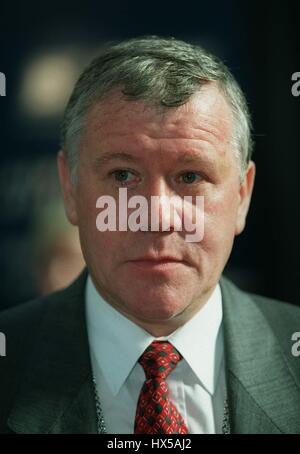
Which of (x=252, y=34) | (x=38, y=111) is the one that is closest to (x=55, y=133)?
(x=38, y=111)

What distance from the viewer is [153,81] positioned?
1.42 metres

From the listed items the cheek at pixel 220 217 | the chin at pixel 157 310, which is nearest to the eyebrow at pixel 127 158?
the cheek at pixel 220 217

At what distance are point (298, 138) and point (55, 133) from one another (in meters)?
0.95

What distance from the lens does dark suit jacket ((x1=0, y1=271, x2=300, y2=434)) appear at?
143 centimetres

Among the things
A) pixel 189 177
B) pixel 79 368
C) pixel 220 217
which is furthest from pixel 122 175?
pixel 79 368

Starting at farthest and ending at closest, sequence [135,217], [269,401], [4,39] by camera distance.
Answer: [4,39] < [269,401] < [135,217]

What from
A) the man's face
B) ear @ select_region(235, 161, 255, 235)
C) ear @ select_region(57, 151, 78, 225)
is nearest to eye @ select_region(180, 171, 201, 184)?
the man's face

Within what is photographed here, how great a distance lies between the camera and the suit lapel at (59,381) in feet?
4.65

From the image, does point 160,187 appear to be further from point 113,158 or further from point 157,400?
point 157,400

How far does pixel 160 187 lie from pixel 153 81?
256mm

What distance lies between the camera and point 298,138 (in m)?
2.38

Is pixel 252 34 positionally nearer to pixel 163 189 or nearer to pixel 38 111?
pixel 38 111

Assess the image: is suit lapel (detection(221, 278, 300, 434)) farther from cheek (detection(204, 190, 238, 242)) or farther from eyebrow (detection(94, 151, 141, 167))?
eyebrow (detection(94, 151, 141, 167))
